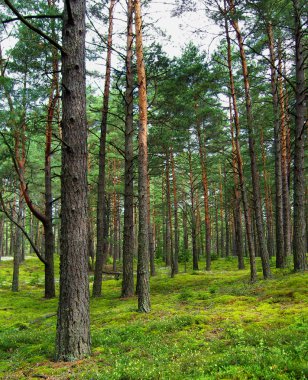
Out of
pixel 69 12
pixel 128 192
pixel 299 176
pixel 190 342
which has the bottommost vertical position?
pixel 190 342

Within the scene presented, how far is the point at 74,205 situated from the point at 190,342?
121 inches

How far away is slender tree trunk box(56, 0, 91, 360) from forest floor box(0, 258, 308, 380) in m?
0.45

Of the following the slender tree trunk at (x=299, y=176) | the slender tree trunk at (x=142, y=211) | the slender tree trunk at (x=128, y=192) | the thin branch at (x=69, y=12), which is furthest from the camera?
the slender tree trunk at (x=128, y=192)

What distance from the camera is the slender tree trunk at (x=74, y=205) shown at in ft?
16.1

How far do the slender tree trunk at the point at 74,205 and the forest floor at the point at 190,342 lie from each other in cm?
45

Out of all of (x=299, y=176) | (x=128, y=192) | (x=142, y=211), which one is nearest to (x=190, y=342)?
(x=142, y=211)

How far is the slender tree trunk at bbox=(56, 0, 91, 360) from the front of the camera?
4.92m

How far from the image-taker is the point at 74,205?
5.16 metres

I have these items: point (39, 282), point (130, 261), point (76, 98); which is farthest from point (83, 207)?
point (39, 282)

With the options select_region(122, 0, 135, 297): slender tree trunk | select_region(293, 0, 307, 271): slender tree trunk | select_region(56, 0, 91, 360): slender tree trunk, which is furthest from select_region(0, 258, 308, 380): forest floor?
select_region(122, 0, 135, 297): slender tree trunk

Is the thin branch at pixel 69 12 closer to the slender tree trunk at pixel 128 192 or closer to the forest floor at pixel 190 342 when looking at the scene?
the forest floor at pixel 190 342

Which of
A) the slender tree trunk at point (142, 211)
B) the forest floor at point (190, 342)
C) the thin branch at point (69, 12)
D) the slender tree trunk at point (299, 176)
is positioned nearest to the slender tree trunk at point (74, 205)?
the thin branch at point (69, 12)

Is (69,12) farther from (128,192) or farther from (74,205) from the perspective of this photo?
(128,192)

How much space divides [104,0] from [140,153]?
770 cm
